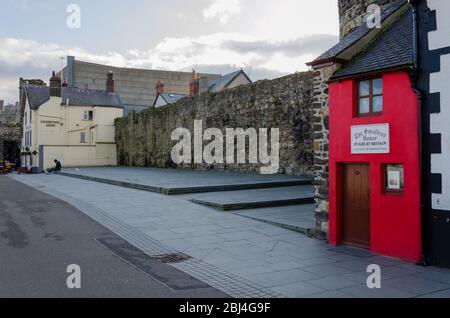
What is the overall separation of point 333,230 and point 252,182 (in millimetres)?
9232

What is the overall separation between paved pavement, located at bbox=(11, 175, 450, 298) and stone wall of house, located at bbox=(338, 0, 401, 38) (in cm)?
646

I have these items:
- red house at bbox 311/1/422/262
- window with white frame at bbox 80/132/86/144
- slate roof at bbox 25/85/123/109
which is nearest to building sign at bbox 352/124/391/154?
red house at bbox 311/1/422/262

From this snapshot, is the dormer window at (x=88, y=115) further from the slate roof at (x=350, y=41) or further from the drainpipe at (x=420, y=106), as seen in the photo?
the drainpipe at (x=420, y=106)

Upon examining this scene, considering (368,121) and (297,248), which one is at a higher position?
(368,121)

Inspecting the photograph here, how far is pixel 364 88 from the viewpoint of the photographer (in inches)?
334

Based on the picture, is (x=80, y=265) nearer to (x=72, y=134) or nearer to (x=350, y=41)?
(x=350, y=41)

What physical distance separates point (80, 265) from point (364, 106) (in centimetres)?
610

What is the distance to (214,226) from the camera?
10.8 metres

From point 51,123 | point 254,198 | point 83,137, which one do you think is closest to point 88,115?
point 83,137

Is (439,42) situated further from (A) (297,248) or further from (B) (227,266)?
(B) (227,266)

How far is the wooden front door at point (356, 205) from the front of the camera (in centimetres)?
849

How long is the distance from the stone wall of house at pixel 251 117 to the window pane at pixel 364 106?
11.1m
